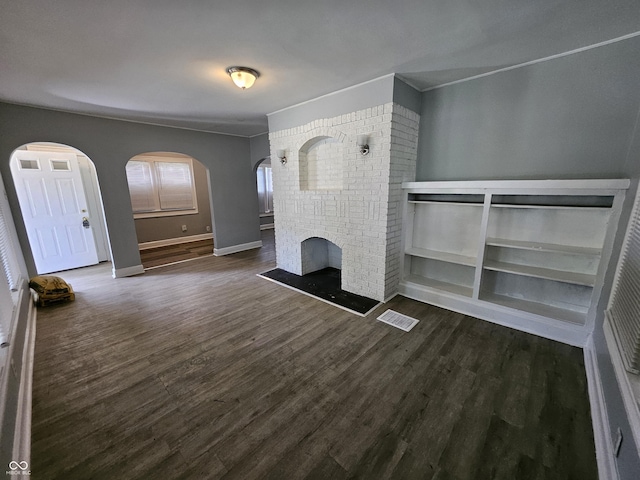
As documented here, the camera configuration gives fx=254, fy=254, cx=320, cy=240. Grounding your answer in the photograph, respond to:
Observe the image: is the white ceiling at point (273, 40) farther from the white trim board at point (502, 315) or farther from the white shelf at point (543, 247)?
the white trim board at point (502, 315)

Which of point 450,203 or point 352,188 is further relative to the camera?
point 352,188

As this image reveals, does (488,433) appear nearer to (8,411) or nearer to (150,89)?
(8,411)

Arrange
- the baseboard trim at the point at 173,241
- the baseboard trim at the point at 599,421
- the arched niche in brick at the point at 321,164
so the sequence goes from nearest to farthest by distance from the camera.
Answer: the baseboard trim at the point at 599,421 < the arched niche in brick at the point at 321,164 < the baseboard trim at the point at 173,241

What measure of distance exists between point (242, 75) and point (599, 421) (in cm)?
381

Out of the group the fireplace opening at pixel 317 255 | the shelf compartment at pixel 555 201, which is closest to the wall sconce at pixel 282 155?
the fireplace opening at pixel 317 255

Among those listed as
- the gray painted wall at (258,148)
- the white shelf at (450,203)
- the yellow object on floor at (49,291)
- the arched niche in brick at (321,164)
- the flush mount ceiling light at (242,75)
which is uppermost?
the flush mount ceiling light at (242,75)

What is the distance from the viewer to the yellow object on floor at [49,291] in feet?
10.7

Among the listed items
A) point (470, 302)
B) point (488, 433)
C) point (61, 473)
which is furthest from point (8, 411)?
point (470, 302)

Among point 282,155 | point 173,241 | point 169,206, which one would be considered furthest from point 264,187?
point 282,155

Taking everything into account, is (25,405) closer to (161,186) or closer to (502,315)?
(502,315)

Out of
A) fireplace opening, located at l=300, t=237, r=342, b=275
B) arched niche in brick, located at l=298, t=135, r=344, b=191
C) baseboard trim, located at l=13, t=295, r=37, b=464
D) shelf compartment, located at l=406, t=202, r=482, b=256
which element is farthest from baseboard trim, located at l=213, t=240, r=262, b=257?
shelf compartment, located at l=406, t=202, r=482, b=256

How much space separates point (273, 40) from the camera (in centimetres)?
202

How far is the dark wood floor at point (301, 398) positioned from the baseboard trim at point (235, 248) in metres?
2.62

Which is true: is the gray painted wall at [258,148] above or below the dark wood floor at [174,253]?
above
